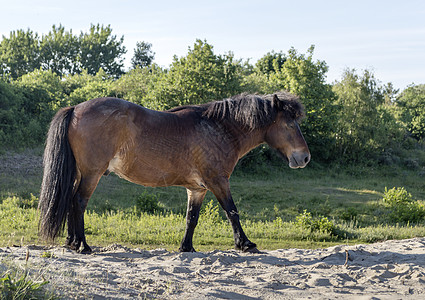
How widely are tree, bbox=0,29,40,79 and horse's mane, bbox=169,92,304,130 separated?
109ft

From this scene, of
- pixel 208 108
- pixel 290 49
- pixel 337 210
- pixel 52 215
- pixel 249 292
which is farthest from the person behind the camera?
pixel 290 49

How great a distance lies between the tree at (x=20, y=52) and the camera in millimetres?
36344

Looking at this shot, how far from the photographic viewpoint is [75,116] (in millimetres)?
6176

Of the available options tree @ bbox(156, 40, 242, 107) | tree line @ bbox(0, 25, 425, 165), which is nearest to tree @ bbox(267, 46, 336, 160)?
tree line @ bbox(0, 25, 425, 165)

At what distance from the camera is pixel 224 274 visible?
209 inches

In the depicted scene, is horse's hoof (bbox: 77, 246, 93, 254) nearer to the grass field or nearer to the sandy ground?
the sandy ground

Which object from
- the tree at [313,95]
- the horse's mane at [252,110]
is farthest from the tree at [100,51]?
the horse's mane at [252,110]

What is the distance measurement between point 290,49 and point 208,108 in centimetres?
2021

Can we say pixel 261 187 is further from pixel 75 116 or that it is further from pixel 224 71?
pixel 75 116

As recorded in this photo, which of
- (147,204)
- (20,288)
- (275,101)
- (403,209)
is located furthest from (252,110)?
(403,209)

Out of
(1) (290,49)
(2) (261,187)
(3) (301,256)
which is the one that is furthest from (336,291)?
(1) (290,49)

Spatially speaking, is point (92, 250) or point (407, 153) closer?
point (92, 250)

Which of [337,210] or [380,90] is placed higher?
[380,90]

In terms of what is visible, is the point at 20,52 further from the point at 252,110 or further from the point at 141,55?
the point at 252,110
